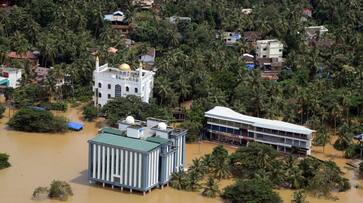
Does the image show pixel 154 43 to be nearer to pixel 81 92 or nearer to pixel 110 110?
pixel 81 92

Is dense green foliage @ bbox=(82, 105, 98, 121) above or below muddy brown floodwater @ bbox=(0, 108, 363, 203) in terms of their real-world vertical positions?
above

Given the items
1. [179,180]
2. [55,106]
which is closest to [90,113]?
[55,106]

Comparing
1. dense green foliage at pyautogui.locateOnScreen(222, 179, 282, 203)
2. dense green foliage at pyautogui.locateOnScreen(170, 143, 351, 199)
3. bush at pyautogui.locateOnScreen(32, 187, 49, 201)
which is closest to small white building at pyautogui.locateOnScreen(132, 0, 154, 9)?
dense green foliage at pyautogui.locateOnScreen(170, 143, 351, 199)

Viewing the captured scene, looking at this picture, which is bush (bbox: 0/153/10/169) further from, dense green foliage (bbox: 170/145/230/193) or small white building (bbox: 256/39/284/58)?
small white building (bbox: 256/39/284/58)

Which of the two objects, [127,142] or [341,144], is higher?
[127,142]

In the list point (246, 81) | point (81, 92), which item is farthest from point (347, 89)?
point (81, 92)

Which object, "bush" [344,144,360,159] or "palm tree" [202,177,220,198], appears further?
"bush" [344,144,360,159]

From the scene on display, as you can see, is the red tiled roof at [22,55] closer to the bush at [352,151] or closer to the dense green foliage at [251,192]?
the bush at [352,151]

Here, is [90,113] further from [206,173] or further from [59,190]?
[59,190]
